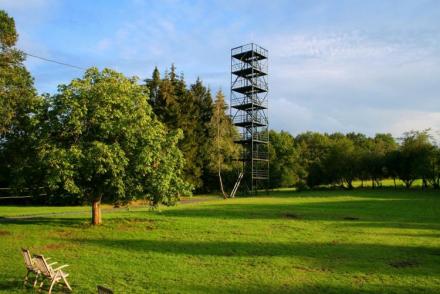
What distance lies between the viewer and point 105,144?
20.7 meters

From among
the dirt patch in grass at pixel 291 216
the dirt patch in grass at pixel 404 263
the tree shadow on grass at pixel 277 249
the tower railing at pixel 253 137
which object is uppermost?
the tower railing at pixel 253 137

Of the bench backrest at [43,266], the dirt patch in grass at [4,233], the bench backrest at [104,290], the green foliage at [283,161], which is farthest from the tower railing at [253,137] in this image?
the bench backrest at [104,290]

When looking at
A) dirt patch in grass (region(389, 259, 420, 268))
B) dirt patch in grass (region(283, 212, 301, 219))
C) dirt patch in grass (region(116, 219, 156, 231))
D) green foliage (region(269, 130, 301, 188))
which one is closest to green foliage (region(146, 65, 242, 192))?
green foliage (region(269, 130, 301, 188))

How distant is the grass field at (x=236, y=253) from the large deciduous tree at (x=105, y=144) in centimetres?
210

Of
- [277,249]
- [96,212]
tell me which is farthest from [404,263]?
[96,212]

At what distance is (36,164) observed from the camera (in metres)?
20.8

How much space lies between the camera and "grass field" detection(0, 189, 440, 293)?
1184 centimetres

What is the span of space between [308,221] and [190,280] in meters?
14.0

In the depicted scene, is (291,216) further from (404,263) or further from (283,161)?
(283,161)

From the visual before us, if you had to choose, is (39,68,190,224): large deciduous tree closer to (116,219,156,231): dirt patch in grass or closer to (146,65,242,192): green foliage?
(116,219,156,231): dirt patch in grass

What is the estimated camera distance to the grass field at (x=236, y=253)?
38.8 feet

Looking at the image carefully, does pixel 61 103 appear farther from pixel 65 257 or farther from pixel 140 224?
pixel 65 257

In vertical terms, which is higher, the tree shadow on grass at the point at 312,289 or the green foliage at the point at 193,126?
the green foliage at the point at 193,126

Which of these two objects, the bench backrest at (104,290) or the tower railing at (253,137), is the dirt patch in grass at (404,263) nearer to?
the bench backrest at (104,290)
